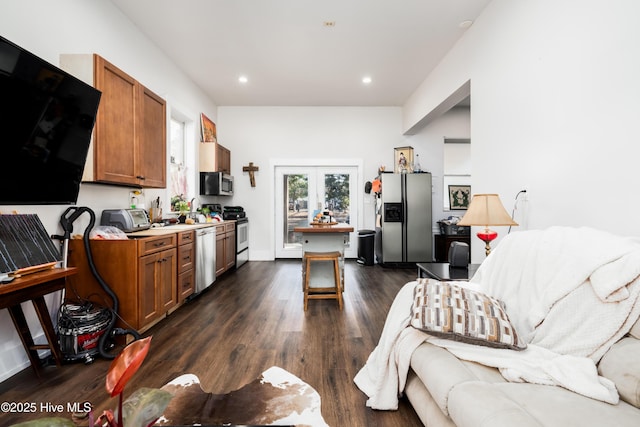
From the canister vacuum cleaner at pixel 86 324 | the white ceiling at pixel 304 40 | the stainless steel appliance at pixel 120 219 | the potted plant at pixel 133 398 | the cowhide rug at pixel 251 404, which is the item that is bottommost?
the cowhide rug at pixel 251 404

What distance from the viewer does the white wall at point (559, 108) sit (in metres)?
1.73

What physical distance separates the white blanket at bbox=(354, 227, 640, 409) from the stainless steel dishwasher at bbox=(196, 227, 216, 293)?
273cm

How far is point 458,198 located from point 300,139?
11.7 ft

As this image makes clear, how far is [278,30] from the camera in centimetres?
358

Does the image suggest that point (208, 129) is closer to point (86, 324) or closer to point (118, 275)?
point (118, 275)

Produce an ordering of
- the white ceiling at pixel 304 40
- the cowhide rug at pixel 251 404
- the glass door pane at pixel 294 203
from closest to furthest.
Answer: the cowhide rug at pixel 251 404, the white ceiling at pixel 304 40, the glass door pane at pixel 294 203

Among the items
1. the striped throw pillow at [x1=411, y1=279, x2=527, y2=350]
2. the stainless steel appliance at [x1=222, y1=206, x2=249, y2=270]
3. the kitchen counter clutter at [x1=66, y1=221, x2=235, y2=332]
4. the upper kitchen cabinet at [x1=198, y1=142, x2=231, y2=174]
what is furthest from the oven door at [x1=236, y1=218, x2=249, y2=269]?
the striped throw pillow at [x1=411, y1=279, x2=527, y2=350]

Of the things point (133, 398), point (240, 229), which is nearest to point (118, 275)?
point (133, 398)

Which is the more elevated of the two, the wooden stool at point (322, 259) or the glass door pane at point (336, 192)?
the glass door pane at point (336, 192)

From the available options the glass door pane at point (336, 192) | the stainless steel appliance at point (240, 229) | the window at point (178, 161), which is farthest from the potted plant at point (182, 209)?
the glass door pane at point (336, 192)

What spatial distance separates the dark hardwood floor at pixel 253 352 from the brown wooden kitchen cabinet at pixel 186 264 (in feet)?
0.67

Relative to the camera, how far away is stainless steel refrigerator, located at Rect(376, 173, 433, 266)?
18.7 feet

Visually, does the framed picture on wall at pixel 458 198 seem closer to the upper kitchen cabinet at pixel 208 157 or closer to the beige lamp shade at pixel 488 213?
the beige lamp shade at pixel 488 213

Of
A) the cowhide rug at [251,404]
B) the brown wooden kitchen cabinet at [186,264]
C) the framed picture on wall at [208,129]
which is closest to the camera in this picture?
the cowhide rug at [251,404]
